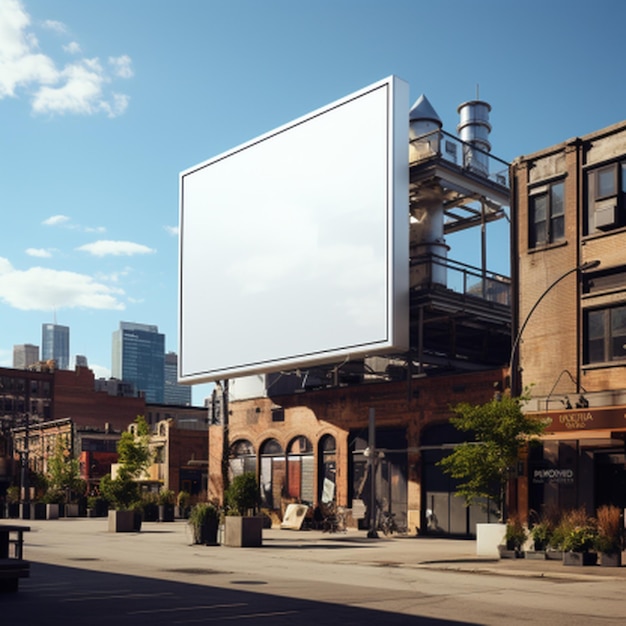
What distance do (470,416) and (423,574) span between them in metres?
7.56

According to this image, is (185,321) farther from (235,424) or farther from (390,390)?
(390,390)

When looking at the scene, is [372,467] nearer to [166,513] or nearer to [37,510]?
[166,513]

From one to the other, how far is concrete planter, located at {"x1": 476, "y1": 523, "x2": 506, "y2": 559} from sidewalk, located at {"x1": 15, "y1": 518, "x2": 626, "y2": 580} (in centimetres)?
57

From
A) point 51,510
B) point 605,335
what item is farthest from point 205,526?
point 51,510

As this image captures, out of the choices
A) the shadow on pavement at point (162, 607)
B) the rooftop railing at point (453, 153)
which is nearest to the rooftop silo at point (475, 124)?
the rooftop railing at point (453, 153)

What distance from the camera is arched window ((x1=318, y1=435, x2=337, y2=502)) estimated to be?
153 ft

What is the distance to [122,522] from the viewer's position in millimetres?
40719

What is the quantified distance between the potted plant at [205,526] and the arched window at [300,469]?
1542 cm

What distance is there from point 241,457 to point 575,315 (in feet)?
83.3

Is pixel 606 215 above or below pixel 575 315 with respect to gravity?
above

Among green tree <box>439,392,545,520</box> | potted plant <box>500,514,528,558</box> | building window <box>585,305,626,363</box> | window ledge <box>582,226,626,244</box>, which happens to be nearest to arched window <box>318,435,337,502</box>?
building window <box>585,305,626,363</box>

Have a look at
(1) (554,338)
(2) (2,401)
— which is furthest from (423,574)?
(2) (2,401)

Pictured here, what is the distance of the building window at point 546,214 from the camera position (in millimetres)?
34959

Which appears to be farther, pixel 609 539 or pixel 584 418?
pixel 584 418
